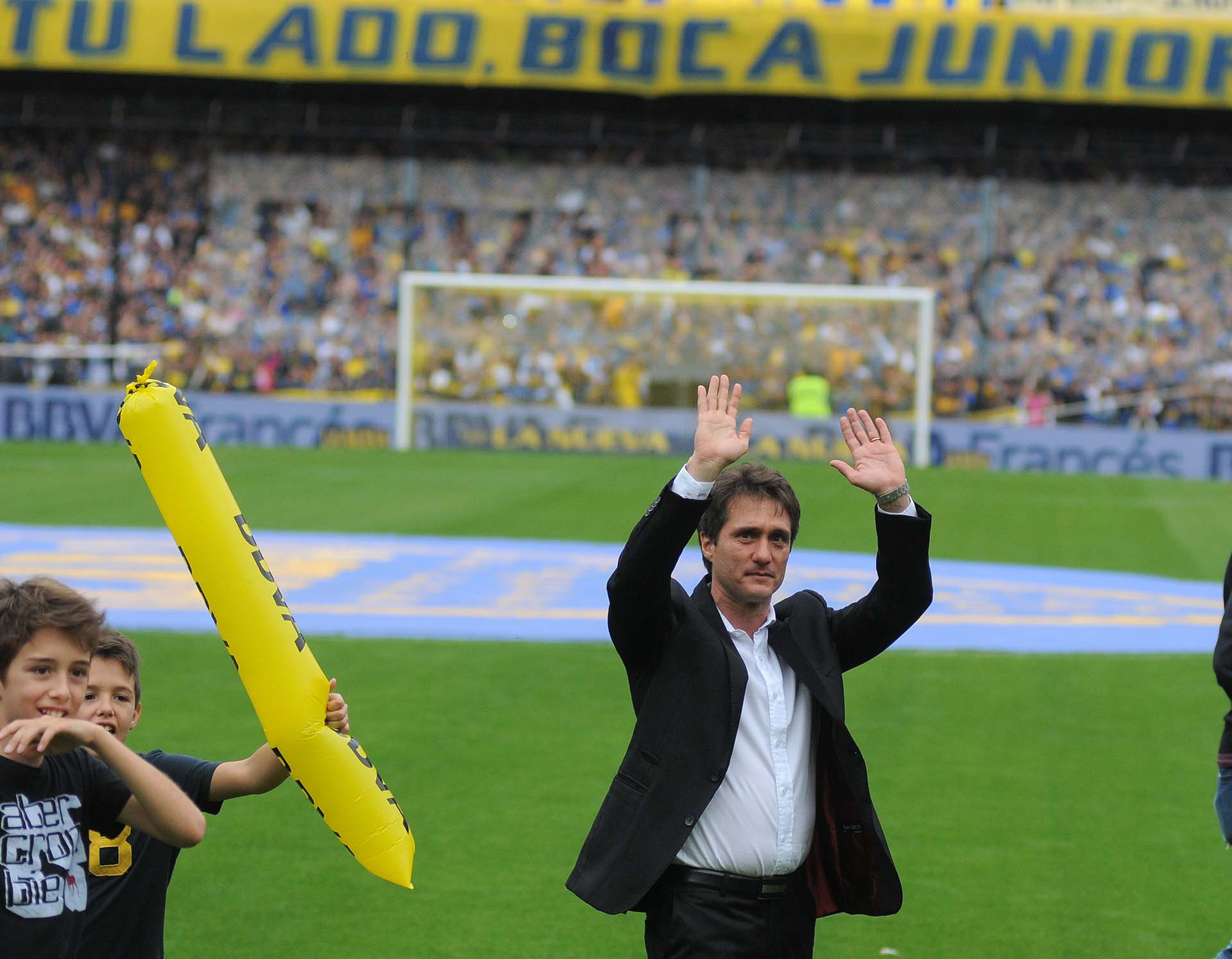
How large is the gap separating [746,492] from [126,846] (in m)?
1.61

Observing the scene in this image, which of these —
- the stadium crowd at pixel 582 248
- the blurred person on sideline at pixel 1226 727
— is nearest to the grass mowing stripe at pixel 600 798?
the blurred person on sideline at pixel 1226 727

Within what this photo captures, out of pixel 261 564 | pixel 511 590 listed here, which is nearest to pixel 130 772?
pixel 261 564

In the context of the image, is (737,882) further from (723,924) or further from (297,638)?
(297,638)

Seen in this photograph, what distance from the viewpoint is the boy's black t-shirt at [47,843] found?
3.01 m

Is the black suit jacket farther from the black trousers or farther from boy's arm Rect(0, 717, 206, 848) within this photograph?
boy's arm Rect(0, 717, 206, 848)

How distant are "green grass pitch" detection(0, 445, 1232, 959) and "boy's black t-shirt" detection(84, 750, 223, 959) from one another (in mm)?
2314

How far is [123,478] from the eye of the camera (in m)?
21.9

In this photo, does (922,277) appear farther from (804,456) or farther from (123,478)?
(123,478)

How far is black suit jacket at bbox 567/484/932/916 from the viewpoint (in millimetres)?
3744

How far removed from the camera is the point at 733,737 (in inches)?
150

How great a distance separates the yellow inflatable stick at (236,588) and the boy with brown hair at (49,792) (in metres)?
0.48

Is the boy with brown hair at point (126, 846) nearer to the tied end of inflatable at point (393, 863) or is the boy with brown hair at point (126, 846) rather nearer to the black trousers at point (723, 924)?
the tied end of inflatable at point (393, 863)

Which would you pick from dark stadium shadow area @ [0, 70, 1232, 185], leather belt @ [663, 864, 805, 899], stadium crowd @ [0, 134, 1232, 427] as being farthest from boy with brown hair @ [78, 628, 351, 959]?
dark stadium shadow area @ [0, 70, 1232, 185]

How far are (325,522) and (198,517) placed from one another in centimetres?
1488
